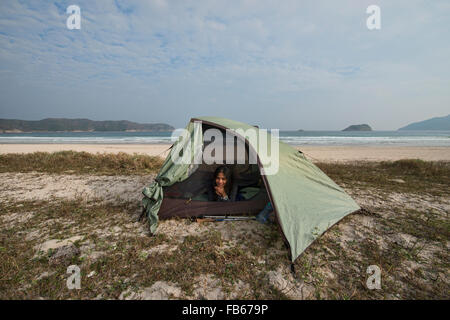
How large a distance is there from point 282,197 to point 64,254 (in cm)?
338

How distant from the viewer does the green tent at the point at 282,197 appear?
3266 millimetres

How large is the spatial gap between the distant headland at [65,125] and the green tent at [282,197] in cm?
9537

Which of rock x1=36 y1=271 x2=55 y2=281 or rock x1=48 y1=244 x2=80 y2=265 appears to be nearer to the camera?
rock x1=36 y1=271 x2=55 y2=281

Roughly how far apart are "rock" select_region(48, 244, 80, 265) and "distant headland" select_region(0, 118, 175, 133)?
95645 mm

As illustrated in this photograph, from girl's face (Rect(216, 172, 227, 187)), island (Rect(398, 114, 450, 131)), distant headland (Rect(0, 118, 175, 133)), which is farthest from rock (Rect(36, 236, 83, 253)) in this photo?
island (Rect(398, 114, 450, 131))

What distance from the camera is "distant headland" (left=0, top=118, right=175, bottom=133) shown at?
75369mm

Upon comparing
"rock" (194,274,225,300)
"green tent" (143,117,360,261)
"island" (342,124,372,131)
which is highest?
"island" (342,124,372,131)

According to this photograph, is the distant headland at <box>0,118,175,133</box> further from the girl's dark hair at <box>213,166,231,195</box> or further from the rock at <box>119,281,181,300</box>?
the rock at <box>119,281,181,300</box>

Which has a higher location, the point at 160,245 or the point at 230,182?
the point at 230,182

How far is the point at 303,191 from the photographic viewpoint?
374 cm
